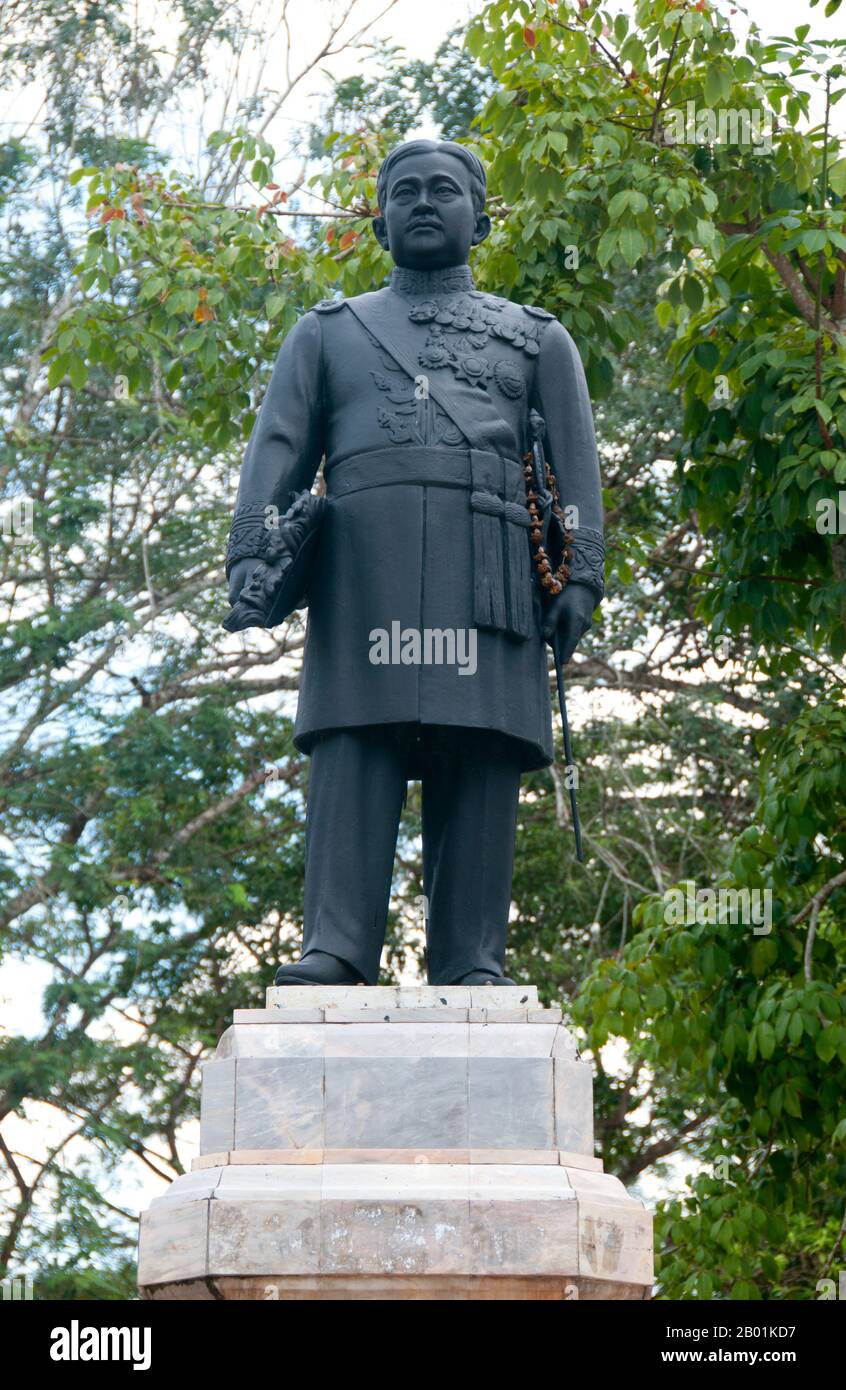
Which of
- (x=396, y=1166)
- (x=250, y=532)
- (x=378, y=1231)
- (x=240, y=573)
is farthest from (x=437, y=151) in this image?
(x=378, y=1231)

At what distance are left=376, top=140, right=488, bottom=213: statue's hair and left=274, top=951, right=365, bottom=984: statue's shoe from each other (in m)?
2.45

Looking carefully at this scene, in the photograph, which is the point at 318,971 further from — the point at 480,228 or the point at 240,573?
the point at 480,228

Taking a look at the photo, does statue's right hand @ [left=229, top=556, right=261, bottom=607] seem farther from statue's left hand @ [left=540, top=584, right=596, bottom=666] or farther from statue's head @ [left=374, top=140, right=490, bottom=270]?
statue's head @ [left=374, top=140, right=490, bottom=270]

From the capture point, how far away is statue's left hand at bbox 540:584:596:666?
625 cm

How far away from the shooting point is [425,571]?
612cm

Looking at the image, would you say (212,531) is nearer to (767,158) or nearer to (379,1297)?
(767,158)

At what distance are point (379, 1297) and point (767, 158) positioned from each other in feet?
21.7

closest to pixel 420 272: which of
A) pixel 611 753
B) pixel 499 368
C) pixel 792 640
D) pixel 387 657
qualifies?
pixel 499 368

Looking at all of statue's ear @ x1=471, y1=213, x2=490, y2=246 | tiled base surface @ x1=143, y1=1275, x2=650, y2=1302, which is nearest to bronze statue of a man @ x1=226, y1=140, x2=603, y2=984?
statue's ear @ x1=471, y1=213, x2=490, y2=246

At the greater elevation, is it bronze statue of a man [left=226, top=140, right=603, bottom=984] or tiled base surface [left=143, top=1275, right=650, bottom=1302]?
bronze statue of a man [left=226, top=140, right=603, bottom=984]

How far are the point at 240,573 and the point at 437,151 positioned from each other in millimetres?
1555

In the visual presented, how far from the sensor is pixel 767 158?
9.95m

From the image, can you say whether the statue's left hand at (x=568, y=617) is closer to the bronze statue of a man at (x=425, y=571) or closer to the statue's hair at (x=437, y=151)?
the bronze statue of a man at (x=425, y=571)
